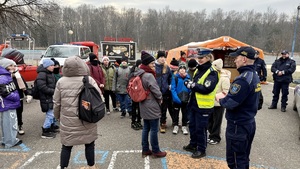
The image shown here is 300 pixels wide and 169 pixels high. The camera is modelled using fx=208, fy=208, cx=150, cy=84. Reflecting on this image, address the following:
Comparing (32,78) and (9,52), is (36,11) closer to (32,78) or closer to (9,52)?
(32,78)

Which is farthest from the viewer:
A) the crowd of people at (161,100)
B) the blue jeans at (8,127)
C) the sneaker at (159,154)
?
the blue jeans at (8,127)

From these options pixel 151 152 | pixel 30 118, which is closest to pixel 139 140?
pixel 151 152

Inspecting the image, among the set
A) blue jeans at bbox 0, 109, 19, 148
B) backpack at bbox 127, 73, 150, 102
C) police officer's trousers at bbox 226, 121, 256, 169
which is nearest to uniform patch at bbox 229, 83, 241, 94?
police officer's trousers at bbox 226, 121, 256, 169

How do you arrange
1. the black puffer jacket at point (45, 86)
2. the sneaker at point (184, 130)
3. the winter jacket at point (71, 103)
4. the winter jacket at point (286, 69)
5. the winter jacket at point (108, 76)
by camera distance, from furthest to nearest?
the winter jacket at point (286, 69)
the winter jacket at point (108, 76)
the sneaker at point (184, 130)
the black puffer jacket at point (45, 86)
the winter jacket at point (71, 103)

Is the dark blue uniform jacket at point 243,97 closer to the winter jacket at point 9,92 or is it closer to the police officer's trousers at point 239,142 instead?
the police officer's trousers at point 239,142

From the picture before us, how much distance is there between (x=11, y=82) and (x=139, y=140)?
2.75 m

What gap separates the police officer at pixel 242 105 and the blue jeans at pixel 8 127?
380 cm

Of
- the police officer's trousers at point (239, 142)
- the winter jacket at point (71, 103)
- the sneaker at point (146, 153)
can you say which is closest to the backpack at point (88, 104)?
the winter jacket at point (71, 103)

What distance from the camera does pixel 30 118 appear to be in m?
5.86

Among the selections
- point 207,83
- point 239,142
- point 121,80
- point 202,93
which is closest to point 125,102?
point 121,80

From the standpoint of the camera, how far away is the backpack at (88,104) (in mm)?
2662

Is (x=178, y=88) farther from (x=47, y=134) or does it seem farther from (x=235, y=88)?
(x=47, y=134)

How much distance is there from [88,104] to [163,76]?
2341 millimetres

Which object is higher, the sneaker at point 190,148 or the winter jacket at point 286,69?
the winter jacket at point 286,69
